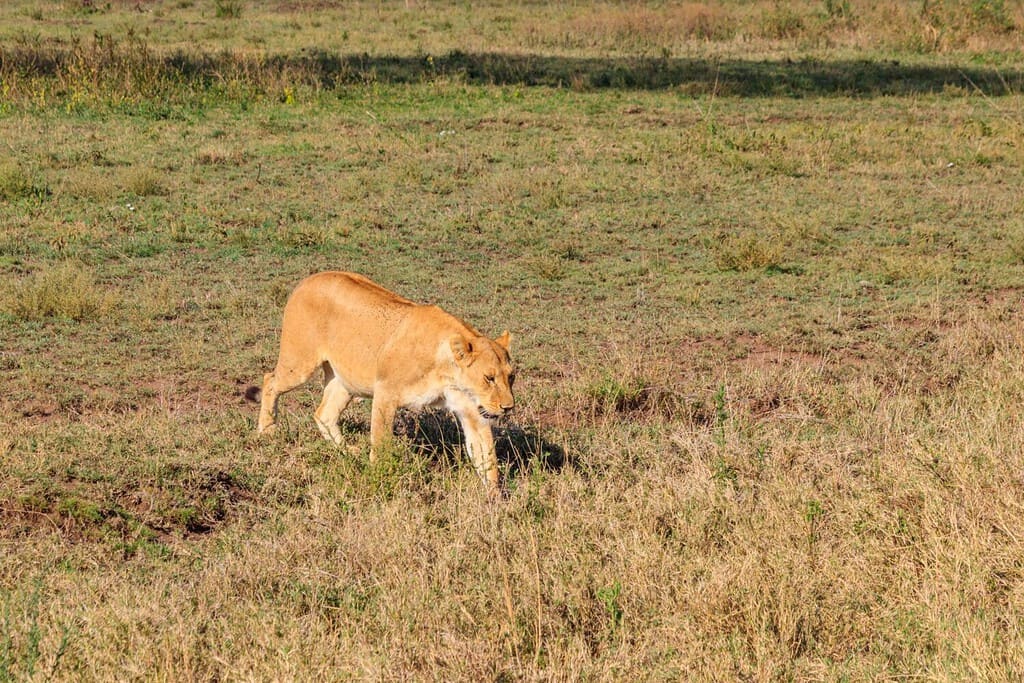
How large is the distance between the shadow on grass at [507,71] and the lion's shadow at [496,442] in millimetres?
11561

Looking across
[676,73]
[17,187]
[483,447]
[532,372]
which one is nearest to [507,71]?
[676,73]

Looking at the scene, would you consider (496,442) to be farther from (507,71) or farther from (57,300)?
(507,71)

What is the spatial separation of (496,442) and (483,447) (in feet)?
3.00

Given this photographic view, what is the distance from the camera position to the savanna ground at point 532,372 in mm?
4379

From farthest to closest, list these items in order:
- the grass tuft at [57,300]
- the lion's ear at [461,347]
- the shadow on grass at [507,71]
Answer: the shadow on grass at [507,71] → the grass tuft at [57,300] → the lion's ear at [461,347]

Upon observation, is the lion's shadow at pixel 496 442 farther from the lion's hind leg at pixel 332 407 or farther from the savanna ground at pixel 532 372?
the lion's hind leg at pixel 332 407

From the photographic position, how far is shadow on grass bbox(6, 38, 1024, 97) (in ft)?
57.4

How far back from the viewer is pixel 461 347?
→ 18.0ft

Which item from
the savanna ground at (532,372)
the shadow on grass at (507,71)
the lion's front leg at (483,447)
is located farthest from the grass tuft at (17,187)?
the lion's front leg at (483,447)

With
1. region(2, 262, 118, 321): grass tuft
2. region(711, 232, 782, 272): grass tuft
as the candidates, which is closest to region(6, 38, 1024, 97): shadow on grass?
region(2, 262, 118, 321): grass tuft

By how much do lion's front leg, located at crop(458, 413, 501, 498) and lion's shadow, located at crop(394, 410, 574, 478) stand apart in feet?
0.84

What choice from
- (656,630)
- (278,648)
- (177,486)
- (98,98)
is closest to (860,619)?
(656,630)

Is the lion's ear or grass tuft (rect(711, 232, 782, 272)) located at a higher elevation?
the lion's ear

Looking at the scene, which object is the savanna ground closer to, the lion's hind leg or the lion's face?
the lion's hind leg
